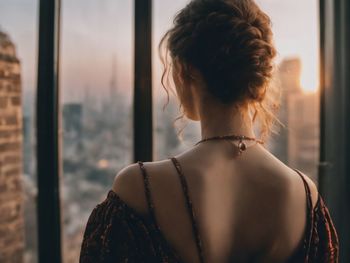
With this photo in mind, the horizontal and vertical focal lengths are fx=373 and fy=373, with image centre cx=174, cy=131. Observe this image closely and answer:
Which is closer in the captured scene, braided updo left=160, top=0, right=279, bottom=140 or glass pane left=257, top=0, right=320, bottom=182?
braided updo left=160, top=0, right=279, bottom=140

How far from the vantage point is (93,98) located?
177cm

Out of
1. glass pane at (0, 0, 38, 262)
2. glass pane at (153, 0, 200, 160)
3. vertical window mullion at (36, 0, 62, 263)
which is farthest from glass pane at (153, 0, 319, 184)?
glass pane at (0, 0, 38, 262)

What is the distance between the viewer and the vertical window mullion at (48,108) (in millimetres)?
1740

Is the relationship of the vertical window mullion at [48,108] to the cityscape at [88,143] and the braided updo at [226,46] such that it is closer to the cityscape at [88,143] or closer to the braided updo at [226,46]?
the cityscape at [88,143]

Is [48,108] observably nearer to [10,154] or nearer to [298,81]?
[10,154]

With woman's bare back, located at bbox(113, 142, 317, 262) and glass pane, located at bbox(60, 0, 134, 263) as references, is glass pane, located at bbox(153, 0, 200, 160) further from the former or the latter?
woman's bare back, located at bbox(113, 142, 317, 262)

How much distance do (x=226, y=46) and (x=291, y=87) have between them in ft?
3.45

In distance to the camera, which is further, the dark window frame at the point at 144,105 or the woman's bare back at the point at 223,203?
the dark window frame at the point at 144,105

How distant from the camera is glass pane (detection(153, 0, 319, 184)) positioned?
169cm

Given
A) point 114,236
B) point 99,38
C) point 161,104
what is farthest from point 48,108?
point 114,236

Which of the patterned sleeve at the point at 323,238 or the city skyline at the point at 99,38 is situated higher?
the city skyline at the point at 99,38

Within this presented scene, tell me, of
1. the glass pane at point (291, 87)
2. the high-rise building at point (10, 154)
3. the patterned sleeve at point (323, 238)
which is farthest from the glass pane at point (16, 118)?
the patterned sleeve at point (323, 238)

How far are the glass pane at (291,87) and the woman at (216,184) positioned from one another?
0.84 m

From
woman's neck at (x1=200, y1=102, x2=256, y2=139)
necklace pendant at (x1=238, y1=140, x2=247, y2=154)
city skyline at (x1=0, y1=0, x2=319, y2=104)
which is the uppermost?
city skyline at (x1=0, y1=0, x2=319, y2=104)
